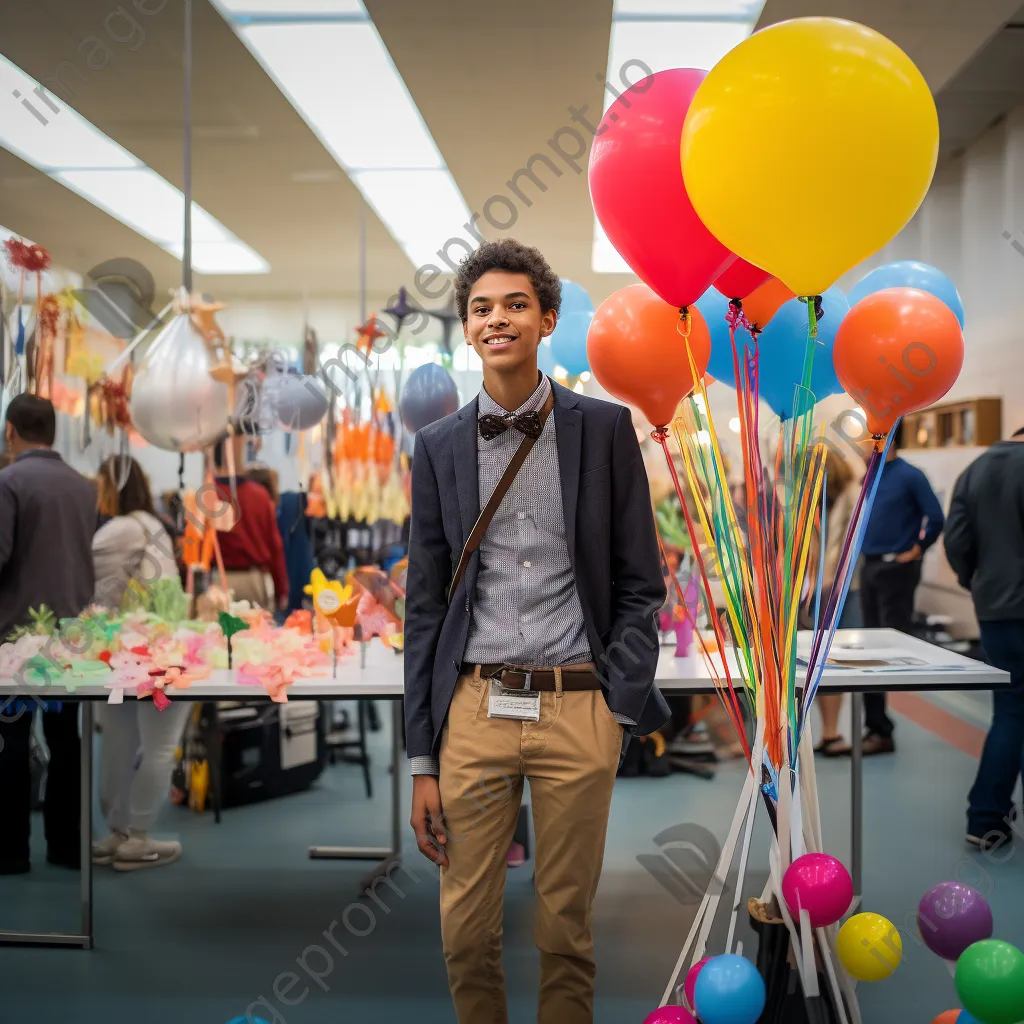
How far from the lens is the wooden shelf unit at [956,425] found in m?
5.30

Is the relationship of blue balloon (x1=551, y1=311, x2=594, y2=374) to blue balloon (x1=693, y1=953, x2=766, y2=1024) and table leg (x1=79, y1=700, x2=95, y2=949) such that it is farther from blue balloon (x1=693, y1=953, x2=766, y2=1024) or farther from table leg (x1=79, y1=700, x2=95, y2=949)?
blue balloon (x1=693, y1=953, x2=766, y2=1024)

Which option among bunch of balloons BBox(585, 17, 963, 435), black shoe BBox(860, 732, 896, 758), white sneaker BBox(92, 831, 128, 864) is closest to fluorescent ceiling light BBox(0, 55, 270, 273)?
white sneaker BBox(92, 831, 128, 864)

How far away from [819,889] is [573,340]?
205 cm

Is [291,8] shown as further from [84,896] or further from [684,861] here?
[684,861]

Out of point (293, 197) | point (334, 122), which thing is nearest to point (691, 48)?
point (334, 122)

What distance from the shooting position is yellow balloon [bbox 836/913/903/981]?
159cm

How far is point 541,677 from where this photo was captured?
4.96 ft

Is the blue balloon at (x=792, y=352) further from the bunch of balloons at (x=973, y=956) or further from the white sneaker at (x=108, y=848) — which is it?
the white sneaker at (x=108, y=848)

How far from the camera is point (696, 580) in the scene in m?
2.88

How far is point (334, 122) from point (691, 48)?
1796 mm

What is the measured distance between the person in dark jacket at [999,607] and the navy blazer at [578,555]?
2.17 metres

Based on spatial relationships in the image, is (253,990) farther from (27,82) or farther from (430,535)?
(27,82)

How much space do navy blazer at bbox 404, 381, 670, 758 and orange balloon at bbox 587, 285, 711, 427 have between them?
1.04 feet

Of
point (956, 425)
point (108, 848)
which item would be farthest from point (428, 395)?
point (956, 425)
